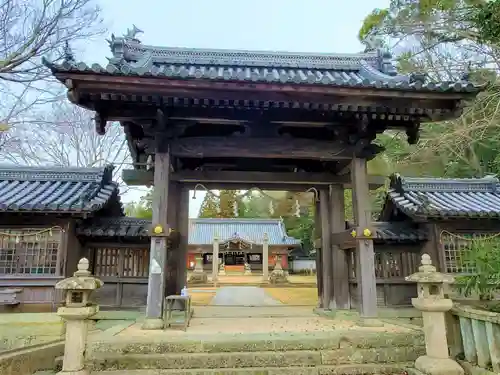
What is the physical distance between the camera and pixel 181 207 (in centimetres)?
873

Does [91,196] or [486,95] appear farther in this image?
[486,95]

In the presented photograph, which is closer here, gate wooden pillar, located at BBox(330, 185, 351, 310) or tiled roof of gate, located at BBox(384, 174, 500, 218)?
gate wooden pillar, located at BBox(330, 185, 351, 310)

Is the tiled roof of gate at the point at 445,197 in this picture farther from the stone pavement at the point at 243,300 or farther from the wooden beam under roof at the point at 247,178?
the stone pavement at the point at 243,300

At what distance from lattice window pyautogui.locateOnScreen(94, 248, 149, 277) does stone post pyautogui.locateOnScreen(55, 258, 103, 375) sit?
13.9 feet

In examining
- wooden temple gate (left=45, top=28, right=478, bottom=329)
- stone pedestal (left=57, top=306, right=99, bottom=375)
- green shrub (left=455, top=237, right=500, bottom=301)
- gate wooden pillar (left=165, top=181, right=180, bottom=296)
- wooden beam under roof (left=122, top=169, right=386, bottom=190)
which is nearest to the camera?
stone pedestal (left=57, top=306, right=99, bottom=375)

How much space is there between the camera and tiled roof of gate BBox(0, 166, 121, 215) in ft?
26.3

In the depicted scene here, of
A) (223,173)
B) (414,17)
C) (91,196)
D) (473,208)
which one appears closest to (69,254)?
(91,196)

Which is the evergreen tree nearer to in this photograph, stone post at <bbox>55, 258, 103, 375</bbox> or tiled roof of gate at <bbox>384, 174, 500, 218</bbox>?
tiled roof of gate at <bbox>384, 174, 500, 218</bbox>

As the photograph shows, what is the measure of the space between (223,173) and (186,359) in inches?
157

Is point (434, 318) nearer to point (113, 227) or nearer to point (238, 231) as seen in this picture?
point (113, 227)

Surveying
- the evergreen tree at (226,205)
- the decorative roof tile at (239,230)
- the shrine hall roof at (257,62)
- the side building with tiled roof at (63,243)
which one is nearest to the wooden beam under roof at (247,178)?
the side building with tiled roof at (63,243)

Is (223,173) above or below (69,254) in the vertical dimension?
above

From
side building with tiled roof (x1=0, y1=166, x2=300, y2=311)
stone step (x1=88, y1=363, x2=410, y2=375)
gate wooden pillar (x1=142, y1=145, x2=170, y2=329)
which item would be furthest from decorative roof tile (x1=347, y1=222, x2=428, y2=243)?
side building with tiled roof (x1=0, y1=166, x2=300, y2=311)

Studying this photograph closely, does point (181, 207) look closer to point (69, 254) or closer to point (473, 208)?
point (69, 254)
